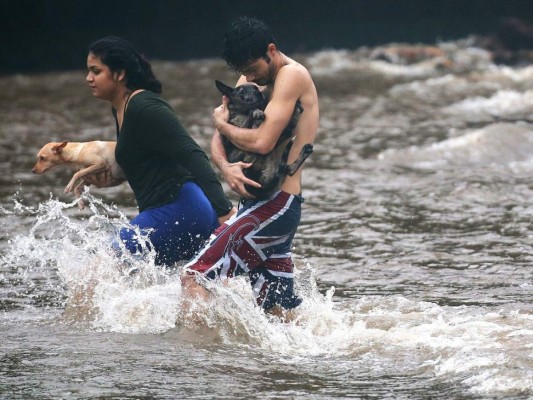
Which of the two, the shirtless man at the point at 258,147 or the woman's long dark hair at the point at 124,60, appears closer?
the shirtless man at the point at 258,147

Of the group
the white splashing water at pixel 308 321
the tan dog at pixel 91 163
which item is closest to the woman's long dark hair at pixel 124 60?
the tan dog at pixel 91 163

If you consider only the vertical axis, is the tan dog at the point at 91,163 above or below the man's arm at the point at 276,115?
below

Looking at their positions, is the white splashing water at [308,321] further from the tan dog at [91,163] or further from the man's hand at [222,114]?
the man's hand at [222,114]

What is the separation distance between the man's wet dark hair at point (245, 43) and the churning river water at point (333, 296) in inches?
48.2

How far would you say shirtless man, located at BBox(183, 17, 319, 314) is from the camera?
17.8ft

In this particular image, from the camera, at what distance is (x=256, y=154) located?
550 centimetres

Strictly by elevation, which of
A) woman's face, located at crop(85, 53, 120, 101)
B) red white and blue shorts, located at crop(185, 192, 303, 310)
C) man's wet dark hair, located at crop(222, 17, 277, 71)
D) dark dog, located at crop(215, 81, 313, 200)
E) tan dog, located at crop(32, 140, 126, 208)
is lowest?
red white and blue shorts, located at crop(185, 192, 303, 310)

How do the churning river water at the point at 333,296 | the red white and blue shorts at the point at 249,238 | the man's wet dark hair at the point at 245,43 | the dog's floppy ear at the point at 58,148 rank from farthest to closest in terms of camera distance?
the dog's floppy ear at the point at 58,148, the red white and blue shorts at the point at 249,238, the man's wet dark hair at the point at 245,43, the churning river water at the point at 333,296

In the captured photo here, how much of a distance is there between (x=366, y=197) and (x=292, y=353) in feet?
16.7

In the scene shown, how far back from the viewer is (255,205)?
555cm

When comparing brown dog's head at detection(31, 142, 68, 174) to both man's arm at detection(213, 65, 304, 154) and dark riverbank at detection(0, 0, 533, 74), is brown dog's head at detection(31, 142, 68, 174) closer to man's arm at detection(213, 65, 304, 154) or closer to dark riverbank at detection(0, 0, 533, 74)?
man's arm at detection(213, 65, 304, 154)

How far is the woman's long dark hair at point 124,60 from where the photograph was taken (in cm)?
601

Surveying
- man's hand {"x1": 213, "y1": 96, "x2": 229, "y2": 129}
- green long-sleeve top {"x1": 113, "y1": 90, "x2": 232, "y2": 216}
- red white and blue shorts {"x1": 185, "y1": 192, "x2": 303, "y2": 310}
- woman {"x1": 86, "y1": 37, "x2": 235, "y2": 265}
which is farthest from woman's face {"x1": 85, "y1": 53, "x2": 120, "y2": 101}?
red white and blue shorts {"x1": 185, "y1": 192, "x2": 303, "y2": 310}

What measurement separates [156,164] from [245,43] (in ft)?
3.24
